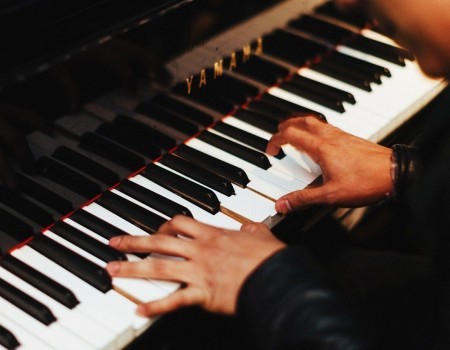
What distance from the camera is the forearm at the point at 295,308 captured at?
1074 millimetres

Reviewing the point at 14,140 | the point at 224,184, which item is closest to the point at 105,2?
the point at 14,140

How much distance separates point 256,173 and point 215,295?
0.41 meters

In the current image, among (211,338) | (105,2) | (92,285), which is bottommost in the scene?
(211,338)

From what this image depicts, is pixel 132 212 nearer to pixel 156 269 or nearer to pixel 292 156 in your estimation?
pixel 156 269

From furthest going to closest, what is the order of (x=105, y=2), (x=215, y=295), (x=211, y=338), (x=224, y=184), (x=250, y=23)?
(x=211, y=338), (x=250, y=23), (x=224, y=184), (x=105, y=2), (x=215, y=295)

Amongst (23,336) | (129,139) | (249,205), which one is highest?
(129,139)

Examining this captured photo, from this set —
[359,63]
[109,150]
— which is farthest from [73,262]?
[359,63]

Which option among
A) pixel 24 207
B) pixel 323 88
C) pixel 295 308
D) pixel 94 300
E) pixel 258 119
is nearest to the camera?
pixel 295 308

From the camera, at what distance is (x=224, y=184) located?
1.46 meters

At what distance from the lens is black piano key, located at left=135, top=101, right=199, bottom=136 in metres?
1.49

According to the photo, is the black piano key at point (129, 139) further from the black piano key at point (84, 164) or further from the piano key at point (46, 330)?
the piano key at point (46, 330)

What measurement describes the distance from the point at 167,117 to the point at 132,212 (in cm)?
26

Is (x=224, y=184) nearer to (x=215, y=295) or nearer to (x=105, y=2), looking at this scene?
(x=215, y=295)

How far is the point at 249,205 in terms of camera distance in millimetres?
1430
